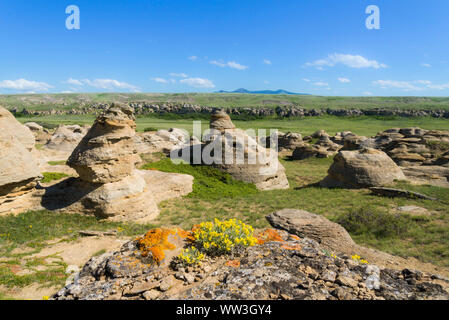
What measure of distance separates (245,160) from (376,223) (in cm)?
1019

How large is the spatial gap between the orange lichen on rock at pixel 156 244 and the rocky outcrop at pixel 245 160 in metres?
13.2

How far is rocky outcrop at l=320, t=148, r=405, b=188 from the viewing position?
17.7 meters

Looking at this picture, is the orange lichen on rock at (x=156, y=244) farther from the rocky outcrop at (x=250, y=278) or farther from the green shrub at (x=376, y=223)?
the green shrub at (x=376, y=223)

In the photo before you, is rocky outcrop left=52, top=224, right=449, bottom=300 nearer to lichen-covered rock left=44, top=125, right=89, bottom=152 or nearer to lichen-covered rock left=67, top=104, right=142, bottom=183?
lichen-covered rock left=67, top=104, right=142, bottom=183

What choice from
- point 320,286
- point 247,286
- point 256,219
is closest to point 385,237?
point 256,219

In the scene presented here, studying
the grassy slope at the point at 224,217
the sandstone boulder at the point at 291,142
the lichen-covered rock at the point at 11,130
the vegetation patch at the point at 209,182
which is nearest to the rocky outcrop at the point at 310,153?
the sandstone boulder at the point at 291,142

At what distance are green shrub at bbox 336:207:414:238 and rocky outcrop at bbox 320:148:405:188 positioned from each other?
6.12 metres

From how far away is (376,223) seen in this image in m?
10.9

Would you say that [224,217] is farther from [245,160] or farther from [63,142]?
[63,142]

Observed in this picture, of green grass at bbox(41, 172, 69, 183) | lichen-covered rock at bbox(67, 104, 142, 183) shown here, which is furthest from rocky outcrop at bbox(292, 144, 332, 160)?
green grass at bbox(41, 172, 69, 183)

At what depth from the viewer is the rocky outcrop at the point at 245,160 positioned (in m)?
19.2

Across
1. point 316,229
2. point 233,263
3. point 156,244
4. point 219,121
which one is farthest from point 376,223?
point 219,121

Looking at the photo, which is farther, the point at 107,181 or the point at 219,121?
the point at 219,121

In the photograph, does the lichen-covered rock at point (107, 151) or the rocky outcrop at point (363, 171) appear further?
the rocky outcrop at point (363, 171)
